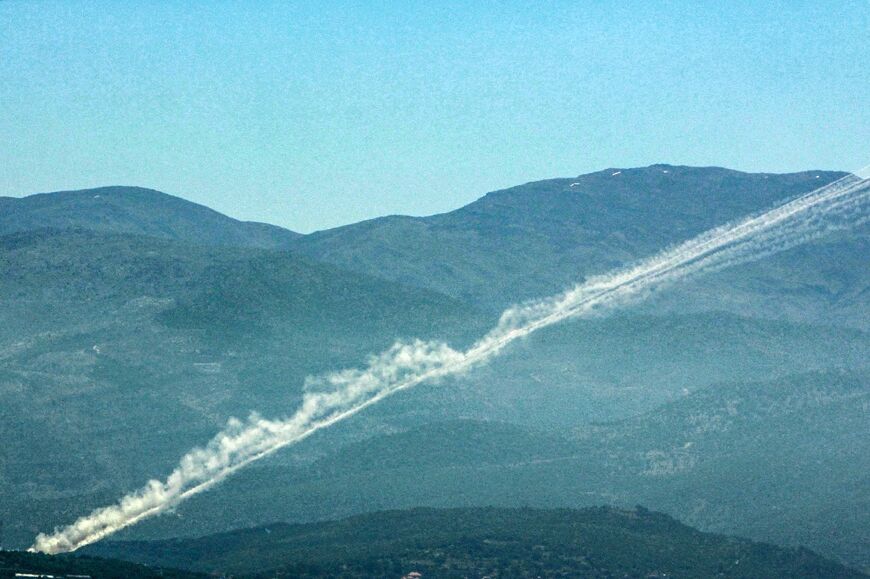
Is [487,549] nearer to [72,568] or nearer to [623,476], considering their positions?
[72,568]

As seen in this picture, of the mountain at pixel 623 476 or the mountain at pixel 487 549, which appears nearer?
the mountain at pixel 487 549

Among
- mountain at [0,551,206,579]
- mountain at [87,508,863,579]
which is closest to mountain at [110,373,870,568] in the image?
mountain at [87,508,863,579]

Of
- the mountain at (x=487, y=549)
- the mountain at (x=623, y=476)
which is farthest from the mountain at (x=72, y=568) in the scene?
the mountain at (x=623, y=476)

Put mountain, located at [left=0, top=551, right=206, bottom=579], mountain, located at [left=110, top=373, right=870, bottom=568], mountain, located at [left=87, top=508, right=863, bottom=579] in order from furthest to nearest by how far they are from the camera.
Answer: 1. mountain, located at [left=110, top=373, right=870, bottom=568]
2. mountain, located at [left=87, top=508, right=863, bottom=579]
3. mountain, located at [left=0, top=551, right=206, bottom=579]

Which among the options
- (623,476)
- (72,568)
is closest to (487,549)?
(72,568)

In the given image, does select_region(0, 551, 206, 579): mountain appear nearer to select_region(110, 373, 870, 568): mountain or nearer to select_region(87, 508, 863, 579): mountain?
select_region(87, 508, 863, 579): mountain

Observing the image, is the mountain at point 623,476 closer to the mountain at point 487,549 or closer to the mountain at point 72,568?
the mountain at point 487,549
